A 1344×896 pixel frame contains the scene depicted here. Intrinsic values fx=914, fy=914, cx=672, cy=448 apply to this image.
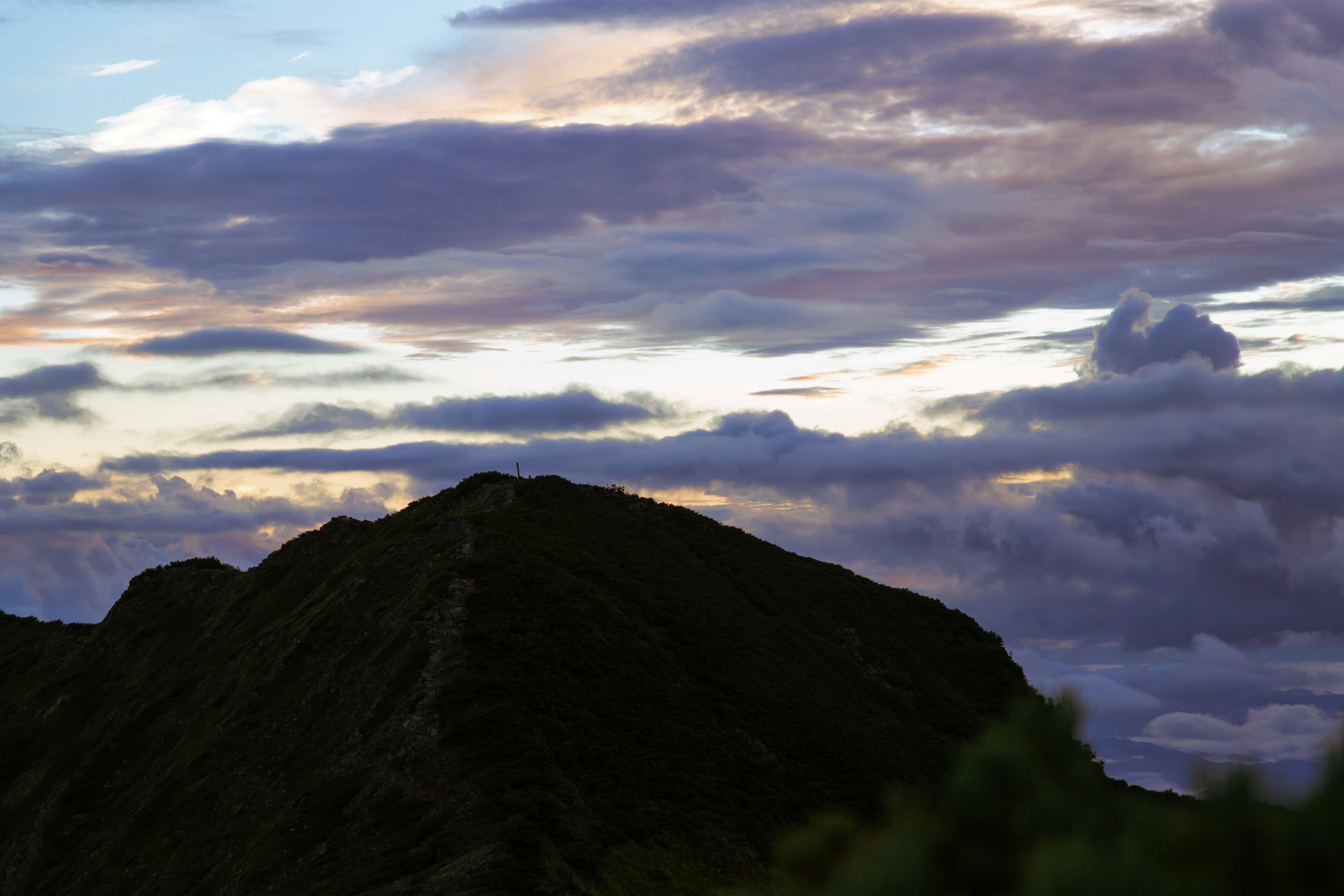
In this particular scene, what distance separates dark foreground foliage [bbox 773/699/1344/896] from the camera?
6.57m

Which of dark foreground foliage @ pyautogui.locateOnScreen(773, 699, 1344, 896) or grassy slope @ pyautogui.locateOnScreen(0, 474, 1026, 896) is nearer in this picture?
dark foreground foliage @ pyautogui.locateOnScreen(773, 699, 1344, 896)

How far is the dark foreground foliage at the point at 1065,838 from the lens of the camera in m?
6.57

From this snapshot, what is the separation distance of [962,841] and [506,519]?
5822 cm

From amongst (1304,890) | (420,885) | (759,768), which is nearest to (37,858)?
(420,885)

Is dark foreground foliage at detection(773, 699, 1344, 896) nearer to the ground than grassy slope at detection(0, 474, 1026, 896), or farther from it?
farther from it

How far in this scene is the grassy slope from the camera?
124 feet

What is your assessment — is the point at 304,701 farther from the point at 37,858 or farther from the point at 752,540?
the point at 752,540

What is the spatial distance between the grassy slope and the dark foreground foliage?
1062 inches

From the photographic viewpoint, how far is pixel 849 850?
9.14 metres

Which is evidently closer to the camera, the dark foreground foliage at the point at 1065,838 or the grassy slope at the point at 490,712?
the dark foreground foliage at the point at 1065,838

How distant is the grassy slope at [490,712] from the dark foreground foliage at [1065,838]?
27.0 metres

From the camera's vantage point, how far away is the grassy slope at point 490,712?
37.8 metres

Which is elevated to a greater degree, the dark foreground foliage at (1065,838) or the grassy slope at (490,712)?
the dark foreground foliage at (1065,838)

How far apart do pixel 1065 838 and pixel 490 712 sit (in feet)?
126
